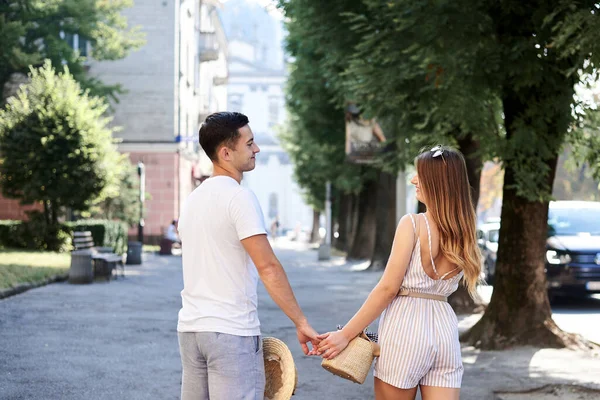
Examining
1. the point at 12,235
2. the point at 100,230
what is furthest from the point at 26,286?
the point at 12,235

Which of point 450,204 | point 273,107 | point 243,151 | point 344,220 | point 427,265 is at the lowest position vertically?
point 344,220

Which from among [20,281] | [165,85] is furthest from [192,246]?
[165,85]

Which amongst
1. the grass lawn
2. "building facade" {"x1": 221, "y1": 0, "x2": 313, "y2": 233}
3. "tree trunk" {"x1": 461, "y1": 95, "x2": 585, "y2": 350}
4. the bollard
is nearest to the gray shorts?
"tree trunk" {"x1": 461, "y1": 95, "x2": 585, "y2": 350}

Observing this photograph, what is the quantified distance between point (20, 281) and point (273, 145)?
93.9m

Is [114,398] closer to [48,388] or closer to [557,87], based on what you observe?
[48,388]

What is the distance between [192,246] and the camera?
4.27 meters

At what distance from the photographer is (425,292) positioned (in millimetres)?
4410

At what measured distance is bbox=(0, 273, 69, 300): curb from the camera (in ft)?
54.6

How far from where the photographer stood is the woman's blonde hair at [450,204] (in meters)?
4.36

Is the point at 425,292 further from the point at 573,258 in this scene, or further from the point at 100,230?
the point at 100,230

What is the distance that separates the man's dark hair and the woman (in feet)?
2.57

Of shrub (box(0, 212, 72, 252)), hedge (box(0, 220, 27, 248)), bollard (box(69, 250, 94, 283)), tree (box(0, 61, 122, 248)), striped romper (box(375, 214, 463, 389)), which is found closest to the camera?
striped romper (box(375, 214, 463, 389))

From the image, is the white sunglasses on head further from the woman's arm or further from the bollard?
the bollard

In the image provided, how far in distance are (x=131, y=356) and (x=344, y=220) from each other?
36.1 metres
